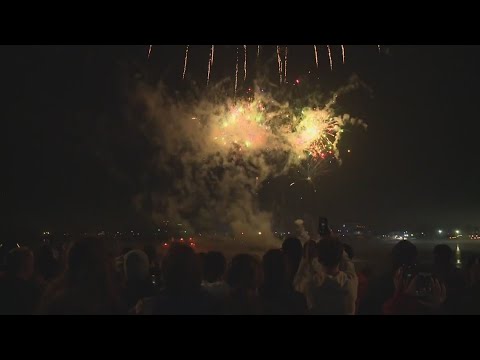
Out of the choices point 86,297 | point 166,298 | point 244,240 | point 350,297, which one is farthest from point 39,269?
point 244,240

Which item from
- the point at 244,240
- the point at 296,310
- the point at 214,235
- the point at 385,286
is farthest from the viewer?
the point at 214,235

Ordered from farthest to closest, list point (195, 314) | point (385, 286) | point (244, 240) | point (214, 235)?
point (214, 235) → point (244, 240) → point (385, 286) → point (195, 314)

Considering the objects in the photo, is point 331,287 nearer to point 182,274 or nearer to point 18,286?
point 182,274

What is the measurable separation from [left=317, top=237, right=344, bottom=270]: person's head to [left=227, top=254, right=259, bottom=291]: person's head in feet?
2.21

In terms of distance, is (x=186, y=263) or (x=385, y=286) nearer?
(x=186, y=263)

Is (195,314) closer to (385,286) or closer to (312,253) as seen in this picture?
(312,253)

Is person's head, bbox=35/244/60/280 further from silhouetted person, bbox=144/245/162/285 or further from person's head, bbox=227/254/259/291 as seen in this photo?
person's head, bbox=227/254/259/291

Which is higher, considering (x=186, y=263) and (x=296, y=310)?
(x=186, y=263)

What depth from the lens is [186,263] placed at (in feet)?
11.1

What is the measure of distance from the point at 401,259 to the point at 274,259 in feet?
4.62

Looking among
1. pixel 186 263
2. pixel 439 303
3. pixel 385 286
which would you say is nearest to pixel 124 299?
pixel 186 263

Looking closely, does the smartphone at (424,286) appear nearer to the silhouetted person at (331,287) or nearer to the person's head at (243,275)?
the silhouetted person at (331,287)

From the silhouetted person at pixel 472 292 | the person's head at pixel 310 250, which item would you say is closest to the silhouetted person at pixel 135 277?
the person's head at pixel 310 250

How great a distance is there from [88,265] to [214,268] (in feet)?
3.60
